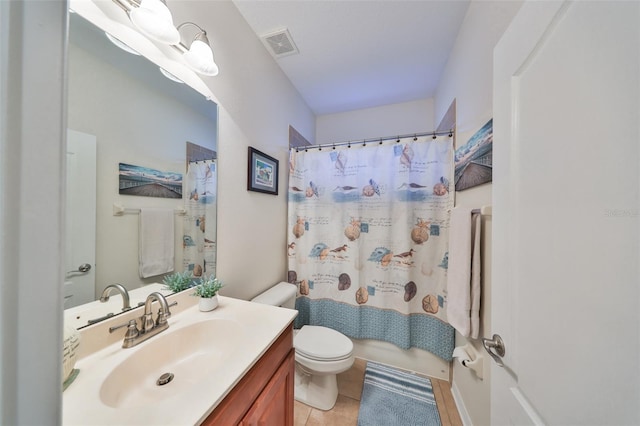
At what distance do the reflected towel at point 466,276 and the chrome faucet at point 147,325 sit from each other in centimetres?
139

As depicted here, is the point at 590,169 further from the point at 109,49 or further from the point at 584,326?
the point at 109,49

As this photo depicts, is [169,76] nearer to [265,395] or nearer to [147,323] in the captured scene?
[147,323]

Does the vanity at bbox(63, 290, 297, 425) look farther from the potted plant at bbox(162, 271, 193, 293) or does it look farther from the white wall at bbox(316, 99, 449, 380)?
the white wall at bbox(316, 99, 449, 380)

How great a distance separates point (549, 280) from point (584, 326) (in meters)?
0.10

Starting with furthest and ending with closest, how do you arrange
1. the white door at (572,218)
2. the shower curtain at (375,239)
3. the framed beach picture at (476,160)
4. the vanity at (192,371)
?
the shower curtain at (375,239) < the framed beach picture at (476,160) < the vanity at (192,371) < the white door at (572,218)

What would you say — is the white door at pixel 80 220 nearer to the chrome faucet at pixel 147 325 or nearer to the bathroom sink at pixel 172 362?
the chrome faucet at pixel 147 325

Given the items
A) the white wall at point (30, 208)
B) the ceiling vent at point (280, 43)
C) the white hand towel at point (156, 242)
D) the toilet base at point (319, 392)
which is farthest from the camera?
the ceiling vent at point (280, 43)

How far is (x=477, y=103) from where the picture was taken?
1111mm

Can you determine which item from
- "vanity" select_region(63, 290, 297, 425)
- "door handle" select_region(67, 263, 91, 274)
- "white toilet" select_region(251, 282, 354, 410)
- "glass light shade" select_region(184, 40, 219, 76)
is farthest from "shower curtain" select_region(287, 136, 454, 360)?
"door handle" select_region(67, 263, 91, 274)

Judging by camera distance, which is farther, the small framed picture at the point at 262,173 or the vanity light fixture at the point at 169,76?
the small framed picture at the point at 262,173

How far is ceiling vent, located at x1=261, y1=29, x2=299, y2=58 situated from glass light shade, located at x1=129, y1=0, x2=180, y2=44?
2.86ft

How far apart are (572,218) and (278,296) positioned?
1.47 m

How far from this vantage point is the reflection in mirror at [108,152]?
2.21ft

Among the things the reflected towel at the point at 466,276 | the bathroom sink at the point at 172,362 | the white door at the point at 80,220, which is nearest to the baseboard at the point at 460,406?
the reflected towel at the point at 466,276
